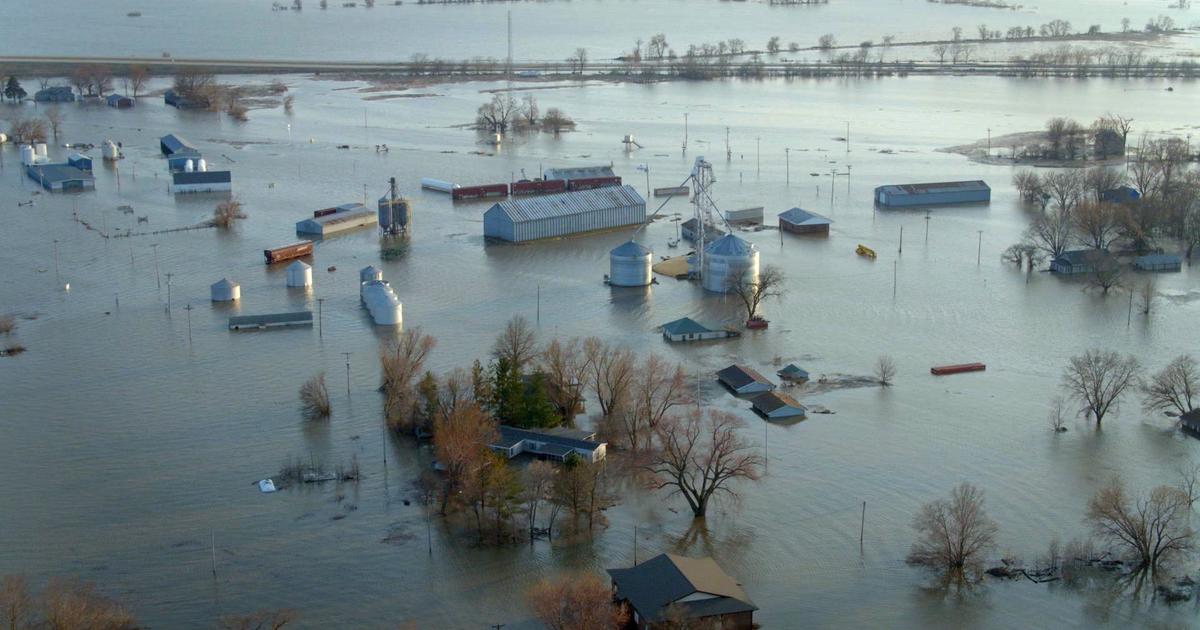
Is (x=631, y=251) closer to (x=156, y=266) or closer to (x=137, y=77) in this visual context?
(x=156, y=266)

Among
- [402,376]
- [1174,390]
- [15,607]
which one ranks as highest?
[402,376]

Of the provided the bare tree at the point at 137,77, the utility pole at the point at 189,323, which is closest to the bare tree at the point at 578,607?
the utility pole at the point at 189,323

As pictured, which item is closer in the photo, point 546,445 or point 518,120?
point 546,445

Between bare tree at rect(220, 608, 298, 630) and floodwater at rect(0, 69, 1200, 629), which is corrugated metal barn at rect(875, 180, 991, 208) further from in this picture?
bare tree at rect(220, 608, 298, 630)

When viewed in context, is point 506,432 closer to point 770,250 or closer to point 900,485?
point 900,485

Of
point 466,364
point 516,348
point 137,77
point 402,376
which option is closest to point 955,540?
point 516,348

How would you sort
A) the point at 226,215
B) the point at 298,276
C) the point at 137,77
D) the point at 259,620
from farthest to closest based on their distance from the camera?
the point at 137,77 → the point at 226,215 → the point at 298,276 → the point at 259,620

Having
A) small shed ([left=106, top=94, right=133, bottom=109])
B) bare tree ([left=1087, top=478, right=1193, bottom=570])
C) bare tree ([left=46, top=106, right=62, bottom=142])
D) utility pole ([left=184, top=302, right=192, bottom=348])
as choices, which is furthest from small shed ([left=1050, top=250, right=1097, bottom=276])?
small shed ([left=106, top=94, right=133, bottom=109])
